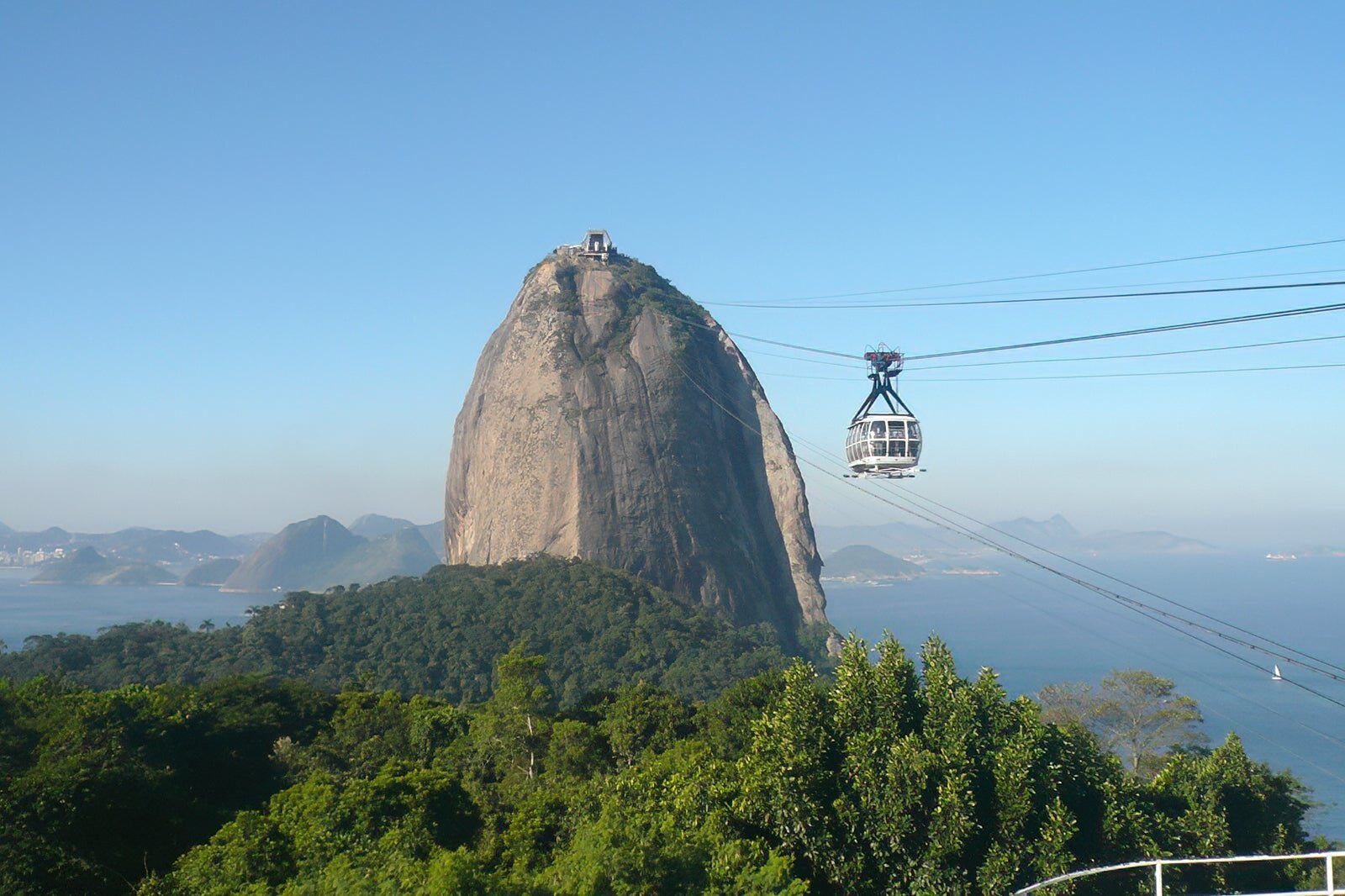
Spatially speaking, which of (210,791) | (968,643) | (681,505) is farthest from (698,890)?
(968,643)

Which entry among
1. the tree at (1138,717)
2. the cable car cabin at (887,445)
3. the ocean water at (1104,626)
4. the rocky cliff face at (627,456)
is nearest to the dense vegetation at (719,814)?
the cable car cabin at (887,445)

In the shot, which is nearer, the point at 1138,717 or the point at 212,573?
the point at 1138,717

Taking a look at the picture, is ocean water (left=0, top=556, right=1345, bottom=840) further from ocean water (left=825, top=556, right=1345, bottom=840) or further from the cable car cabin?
the cable car cabin

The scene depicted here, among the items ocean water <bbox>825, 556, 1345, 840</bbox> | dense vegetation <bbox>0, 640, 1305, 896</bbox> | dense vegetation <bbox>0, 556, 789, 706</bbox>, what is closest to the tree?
ocean water <bbox>825, 556, 1345, 840</bbox>

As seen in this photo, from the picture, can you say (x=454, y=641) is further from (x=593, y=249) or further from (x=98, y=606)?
(x=98, y=606)

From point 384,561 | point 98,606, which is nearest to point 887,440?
point 98,606

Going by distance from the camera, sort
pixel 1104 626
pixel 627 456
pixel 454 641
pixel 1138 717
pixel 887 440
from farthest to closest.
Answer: pixel 1104 626 → pixel 627 456 → pixel 454 641 → pixel 1138 717 → pixel 887 440

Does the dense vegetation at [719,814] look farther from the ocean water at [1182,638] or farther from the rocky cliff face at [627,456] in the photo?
the rocky cliff face at [627,456]
